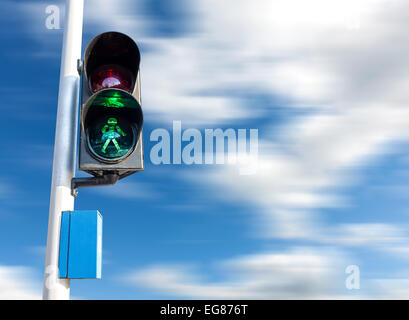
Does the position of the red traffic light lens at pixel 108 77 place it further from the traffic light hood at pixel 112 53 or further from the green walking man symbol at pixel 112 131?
the green walking man symbol at pixel 112 131

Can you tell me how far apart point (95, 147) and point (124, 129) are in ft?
0.78

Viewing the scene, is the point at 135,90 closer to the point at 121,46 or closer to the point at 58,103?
the point at 121,46

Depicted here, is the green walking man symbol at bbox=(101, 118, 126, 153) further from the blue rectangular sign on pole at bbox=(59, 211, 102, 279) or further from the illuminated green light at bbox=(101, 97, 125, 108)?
the blue rectangular sign on pole at bbox=(59, 211, 102, 279)

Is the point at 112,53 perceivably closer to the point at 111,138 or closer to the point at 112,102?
the point at 112,102

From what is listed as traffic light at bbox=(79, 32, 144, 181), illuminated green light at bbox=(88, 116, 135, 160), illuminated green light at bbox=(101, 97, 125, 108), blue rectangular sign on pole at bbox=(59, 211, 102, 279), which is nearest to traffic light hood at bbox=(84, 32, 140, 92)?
traffic light at bbox=(79, 32, 144, 181)

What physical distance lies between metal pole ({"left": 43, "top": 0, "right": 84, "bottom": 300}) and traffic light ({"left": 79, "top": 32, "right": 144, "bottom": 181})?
0.87 ft

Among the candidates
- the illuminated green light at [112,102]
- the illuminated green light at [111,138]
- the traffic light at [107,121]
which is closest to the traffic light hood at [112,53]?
the traffic light at [107,121]

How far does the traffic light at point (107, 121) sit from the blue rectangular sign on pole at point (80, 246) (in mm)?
334

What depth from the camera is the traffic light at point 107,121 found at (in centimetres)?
321

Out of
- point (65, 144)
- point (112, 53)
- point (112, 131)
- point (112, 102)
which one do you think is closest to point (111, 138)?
point (112, 131)

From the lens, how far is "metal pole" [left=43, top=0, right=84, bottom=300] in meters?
3.24
